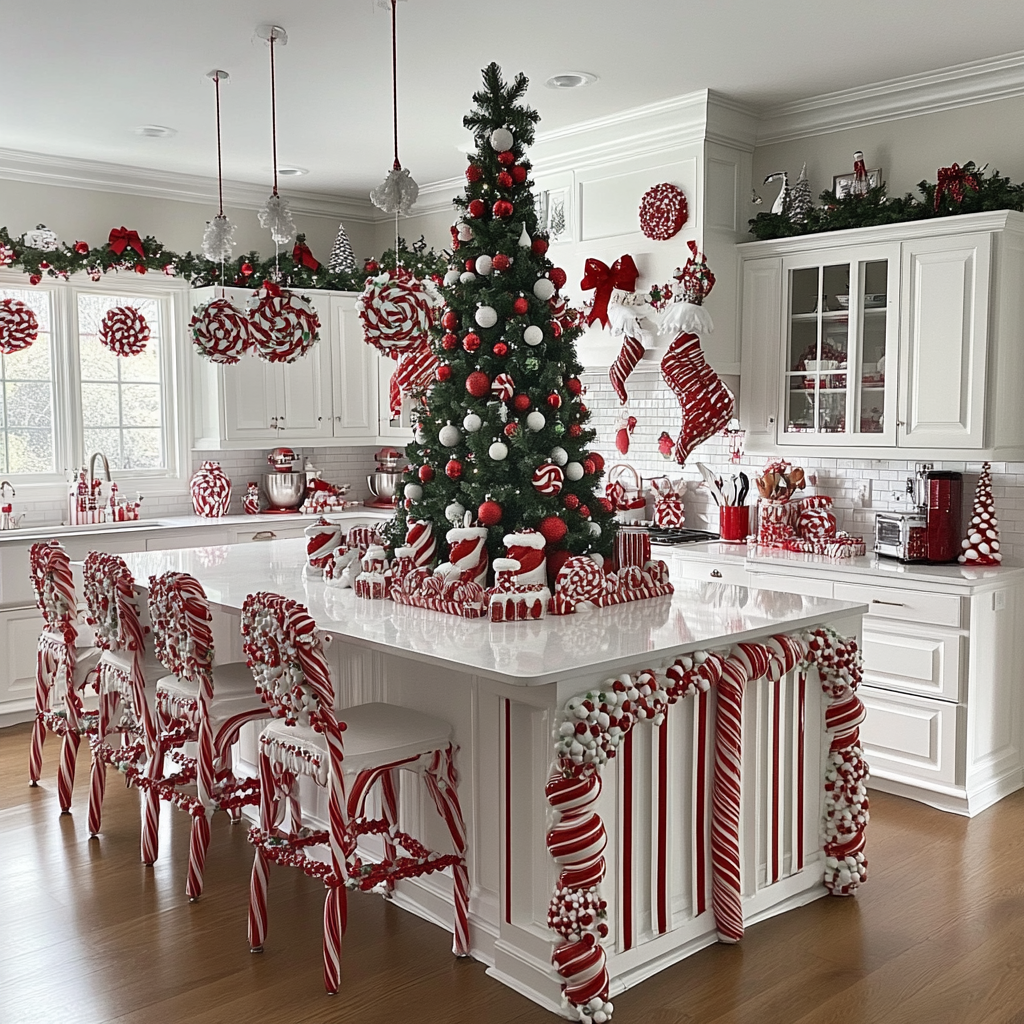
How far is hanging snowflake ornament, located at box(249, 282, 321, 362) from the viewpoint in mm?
4207

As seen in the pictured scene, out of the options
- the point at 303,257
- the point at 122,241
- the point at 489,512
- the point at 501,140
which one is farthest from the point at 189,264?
the point at 489,512

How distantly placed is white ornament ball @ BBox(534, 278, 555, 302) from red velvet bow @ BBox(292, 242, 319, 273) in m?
2.91

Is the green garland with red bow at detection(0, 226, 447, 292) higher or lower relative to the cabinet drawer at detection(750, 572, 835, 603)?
higher

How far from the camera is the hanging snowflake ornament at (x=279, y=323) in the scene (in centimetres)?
421

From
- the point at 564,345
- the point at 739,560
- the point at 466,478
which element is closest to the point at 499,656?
the point at 466,478

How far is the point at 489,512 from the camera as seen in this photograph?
3508mm

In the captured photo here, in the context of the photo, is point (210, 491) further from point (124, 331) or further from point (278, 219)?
point (278, 219)

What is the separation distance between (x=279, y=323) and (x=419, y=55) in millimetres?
1212

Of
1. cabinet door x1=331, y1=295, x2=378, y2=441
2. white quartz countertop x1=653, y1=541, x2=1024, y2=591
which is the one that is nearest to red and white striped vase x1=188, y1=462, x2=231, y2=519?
cabinet door x1=331, y1=295, x2=378, y2=441

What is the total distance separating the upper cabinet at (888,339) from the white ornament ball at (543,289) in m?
1.78

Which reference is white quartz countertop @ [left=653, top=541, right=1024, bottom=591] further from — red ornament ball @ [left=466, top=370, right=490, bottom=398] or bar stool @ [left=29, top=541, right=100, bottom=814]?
bar stool @ [left=29, top=541, right=100, bottom=814]

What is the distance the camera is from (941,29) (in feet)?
13.3

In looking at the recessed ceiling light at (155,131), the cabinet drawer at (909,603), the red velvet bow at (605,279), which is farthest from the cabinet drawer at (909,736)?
the recessed ceiling light at (155,131)

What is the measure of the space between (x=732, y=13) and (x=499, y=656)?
256cm
